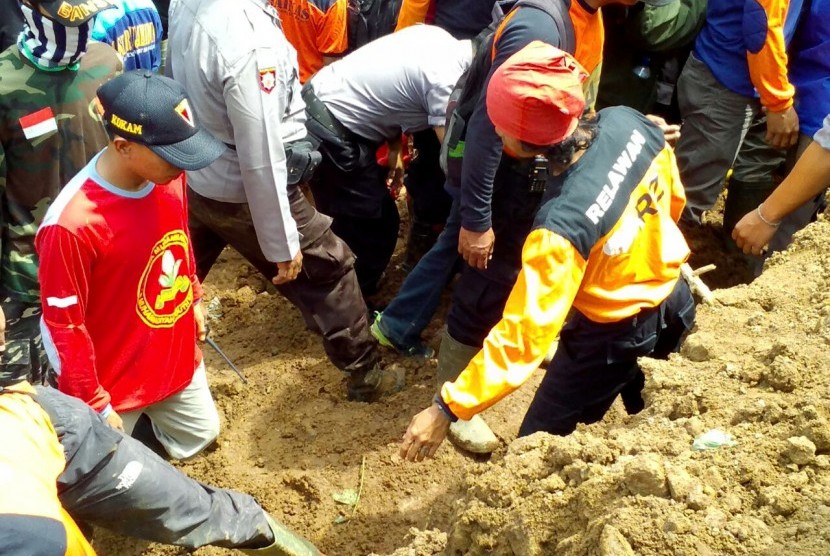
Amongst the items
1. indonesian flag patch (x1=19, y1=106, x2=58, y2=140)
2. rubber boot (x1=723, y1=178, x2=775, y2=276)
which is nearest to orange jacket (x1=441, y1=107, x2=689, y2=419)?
indonesian flag patch (x1=19, y1=106, x2=58, y2=140)

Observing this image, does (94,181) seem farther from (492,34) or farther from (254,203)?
(492,34)

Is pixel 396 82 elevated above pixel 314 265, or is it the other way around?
pixel 396 82

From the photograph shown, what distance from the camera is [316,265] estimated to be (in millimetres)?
3891

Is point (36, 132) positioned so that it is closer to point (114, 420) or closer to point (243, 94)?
point (243, 94)

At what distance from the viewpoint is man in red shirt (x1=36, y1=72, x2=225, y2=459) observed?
8.98 ft

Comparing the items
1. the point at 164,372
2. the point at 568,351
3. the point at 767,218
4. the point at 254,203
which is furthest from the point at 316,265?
the point at 767,218

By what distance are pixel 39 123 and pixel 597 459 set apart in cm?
232

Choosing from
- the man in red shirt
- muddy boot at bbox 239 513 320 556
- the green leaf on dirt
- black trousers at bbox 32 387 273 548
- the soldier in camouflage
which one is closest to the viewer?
black trousers at bbox 32 387 273 548

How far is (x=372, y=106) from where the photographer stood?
13.8 ft

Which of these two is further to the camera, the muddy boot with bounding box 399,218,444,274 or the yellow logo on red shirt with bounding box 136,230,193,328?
the muddy boot with bounding box 399,218,444,274

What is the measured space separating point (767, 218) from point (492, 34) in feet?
4.61

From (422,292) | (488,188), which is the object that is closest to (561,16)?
(488,188)

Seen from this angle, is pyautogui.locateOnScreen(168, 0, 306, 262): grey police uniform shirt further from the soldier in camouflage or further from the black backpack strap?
the black backpack strap

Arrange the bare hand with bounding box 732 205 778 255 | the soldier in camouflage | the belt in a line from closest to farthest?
the soldier in camouflage
the bare hand with bounding box 732 205 778 255
the belt
